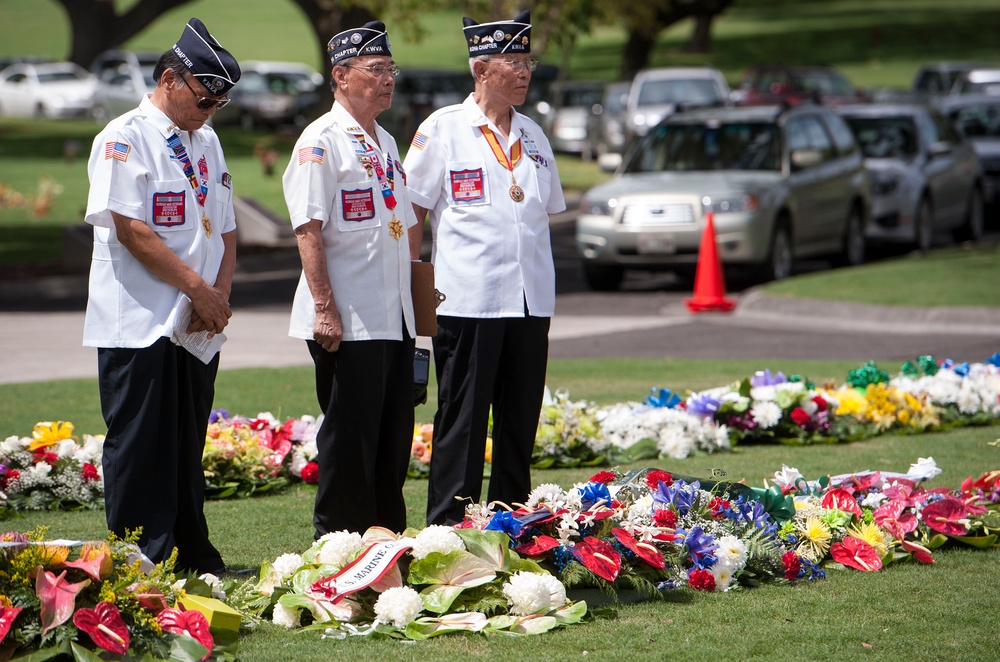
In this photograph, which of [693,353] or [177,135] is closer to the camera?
[177,135]

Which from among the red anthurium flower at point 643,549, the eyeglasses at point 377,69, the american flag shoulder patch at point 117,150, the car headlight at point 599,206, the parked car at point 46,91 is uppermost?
the parked car at point 46,91

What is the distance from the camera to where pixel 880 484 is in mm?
6223

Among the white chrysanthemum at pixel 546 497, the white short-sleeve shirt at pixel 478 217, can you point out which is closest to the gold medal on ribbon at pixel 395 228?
the white short-sleeve shirt at pixel 478 217

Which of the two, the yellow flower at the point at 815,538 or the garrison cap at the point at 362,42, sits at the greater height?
the garrison cap at the point at 362,42

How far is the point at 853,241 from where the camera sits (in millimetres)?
18234

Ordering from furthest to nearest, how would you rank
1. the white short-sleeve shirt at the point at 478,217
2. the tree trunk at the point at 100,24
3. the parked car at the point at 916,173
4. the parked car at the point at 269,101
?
the tree trunk at the point at 100,24
the parked car at the point at 269,101
the parked car at the point at 916,173
the white short-sleeve shirt at the point at 478,217

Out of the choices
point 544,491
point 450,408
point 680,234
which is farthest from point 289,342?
point 544,491

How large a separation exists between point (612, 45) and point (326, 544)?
63.6 meters

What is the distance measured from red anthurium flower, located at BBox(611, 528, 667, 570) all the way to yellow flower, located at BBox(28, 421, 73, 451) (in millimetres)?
3308

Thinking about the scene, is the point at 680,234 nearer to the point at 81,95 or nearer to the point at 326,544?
the point at 326,544

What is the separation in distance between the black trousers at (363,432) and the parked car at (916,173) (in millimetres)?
14303

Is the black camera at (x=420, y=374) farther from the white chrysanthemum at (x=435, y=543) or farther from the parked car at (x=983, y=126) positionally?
the parked car at (x=983, y=126)

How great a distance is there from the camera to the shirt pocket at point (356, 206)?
5.62 metres

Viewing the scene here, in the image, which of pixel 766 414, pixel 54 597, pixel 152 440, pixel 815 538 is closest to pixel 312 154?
pixel 152 440
